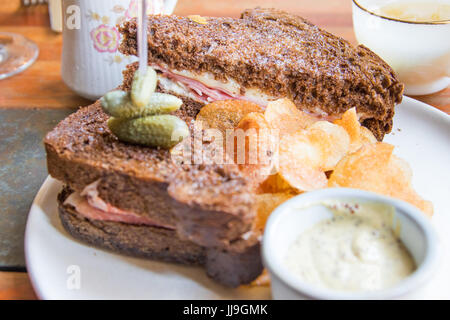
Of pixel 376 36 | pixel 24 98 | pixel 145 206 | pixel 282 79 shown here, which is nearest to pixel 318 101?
pixel 282 79

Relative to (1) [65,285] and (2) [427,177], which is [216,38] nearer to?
(2) [427,177]

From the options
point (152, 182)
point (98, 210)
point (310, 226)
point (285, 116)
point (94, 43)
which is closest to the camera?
point (310, 226)

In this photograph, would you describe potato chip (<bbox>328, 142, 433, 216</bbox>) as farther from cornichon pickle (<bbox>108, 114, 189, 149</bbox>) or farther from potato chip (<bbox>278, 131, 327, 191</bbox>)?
cornichon pickle (<bbox>108, 114, 189, 149</bbox>)

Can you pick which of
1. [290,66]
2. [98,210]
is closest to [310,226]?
[98,210]

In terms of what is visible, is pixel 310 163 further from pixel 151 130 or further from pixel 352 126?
pixel 151 130

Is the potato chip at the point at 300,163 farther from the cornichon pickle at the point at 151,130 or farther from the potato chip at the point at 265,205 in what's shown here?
the cornichon pickle at the point at 151,130

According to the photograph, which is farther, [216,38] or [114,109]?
[216,38]

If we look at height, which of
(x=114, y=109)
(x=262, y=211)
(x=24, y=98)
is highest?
(x=114, y=109)
